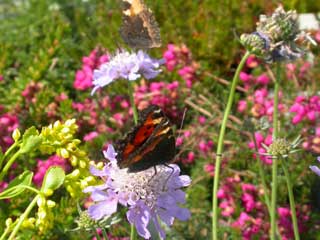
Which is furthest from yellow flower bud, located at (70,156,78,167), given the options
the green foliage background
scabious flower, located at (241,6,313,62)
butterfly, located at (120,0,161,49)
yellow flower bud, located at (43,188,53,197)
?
the green foliage background

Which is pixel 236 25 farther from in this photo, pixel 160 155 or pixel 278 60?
pixel 160 155

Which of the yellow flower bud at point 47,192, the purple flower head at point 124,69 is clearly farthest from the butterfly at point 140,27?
the yellow flower bud at point 47,192

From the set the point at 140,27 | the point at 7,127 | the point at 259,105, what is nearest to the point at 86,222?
the point at 140,27

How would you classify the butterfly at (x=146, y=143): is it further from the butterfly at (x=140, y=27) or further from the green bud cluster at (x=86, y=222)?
the butterfly at (x=140, y=27)

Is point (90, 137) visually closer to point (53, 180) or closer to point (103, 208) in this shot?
point (103, 208)

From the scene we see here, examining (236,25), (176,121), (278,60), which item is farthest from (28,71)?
(278,60)
